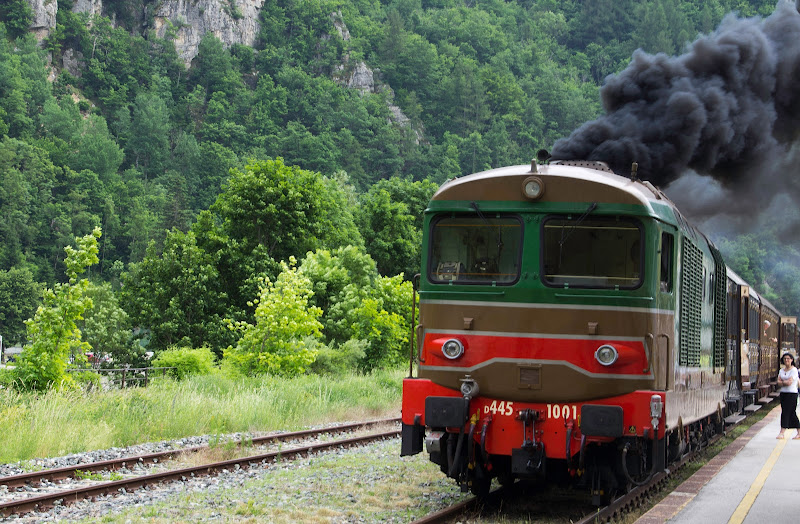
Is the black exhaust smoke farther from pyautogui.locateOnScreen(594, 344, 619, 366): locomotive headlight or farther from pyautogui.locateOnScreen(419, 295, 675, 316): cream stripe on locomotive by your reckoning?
pyautogui.locateOnScreen(594, 344, 619, 366): locomotive headlight

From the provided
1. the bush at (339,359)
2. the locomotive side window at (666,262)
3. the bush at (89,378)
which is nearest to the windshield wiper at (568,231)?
the locomotive side window at (666,262)

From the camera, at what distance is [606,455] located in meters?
10.1

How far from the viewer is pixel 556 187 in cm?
990

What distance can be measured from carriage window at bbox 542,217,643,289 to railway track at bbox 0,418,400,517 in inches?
221

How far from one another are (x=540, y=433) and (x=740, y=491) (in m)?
3.04

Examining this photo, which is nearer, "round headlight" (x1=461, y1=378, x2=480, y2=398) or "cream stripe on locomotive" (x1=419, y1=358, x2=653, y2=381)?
"cream stripe on locomotive" (x1=419, y1=358, x2=653, y2=381)

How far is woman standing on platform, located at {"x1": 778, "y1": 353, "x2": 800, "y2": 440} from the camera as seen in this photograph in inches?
646

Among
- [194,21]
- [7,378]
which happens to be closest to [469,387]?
[7,378]

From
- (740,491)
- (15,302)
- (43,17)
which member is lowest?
(740,491)

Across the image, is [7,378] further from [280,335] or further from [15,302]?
[15,302]

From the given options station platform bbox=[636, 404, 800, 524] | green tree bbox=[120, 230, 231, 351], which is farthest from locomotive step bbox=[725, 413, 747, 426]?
green tree bbox=[120, 230, 231, 351]

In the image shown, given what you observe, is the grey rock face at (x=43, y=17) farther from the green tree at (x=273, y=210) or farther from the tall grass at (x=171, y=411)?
the tall grass at (x=171, y=411)

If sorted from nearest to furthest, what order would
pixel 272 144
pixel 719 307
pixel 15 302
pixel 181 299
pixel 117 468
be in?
pixel 117 468
pixel 719 307
pixel 181 299
pixel 15 302
pixel 272 144

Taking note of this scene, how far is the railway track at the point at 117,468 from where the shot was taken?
10484 millimetres
